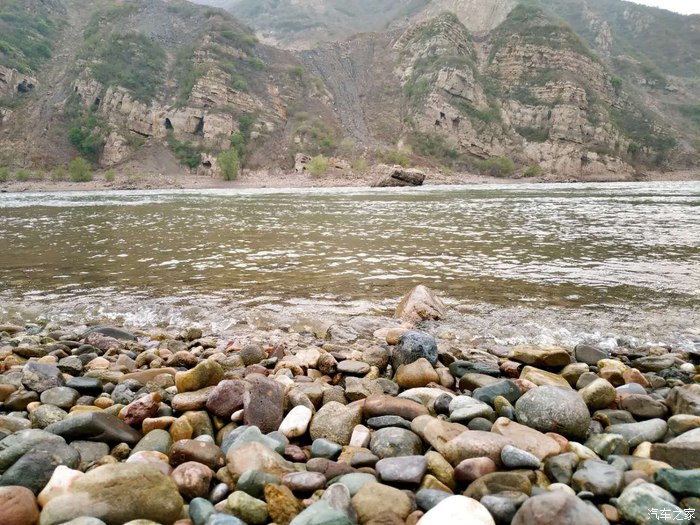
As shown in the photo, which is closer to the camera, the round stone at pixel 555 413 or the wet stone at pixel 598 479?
the wet stone at pixel 598 479

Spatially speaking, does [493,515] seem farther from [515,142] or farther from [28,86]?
[28,86]

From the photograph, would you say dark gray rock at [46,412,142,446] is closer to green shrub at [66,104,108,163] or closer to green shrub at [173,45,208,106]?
green shrub at [66,104,108,163]

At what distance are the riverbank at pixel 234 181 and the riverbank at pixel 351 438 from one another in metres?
83.3

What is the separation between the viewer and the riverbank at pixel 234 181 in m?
84.2

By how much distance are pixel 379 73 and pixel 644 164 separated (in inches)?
3796

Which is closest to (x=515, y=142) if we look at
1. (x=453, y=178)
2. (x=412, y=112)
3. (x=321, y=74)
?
(x=412, y=112)

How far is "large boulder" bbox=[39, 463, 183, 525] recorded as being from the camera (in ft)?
8.48

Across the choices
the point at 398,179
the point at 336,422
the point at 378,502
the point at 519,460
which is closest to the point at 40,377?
the point at 336,422

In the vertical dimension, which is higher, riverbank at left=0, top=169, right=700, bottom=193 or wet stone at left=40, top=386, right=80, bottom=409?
riverbank at left=0, top=169, right=700, bottom=193

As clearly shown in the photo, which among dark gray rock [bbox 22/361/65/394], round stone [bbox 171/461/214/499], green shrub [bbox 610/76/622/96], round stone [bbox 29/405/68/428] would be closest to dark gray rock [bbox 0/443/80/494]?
round stone [bbox 29/405/68/428]

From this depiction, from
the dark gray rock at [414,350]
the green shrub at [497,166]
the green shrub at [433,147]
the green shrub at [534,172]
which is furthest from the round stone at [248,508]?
the green shrub at [433,147]

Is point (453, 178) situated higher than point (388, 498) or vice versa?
point (453, 178)

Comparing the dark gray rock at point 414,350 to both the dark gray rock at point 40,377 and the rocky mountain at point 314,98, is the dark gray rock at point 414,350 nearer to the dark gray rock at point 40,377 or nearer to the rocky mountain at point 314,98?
the dark gray rock at point 40,377

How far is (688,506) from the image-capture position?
2.68m
